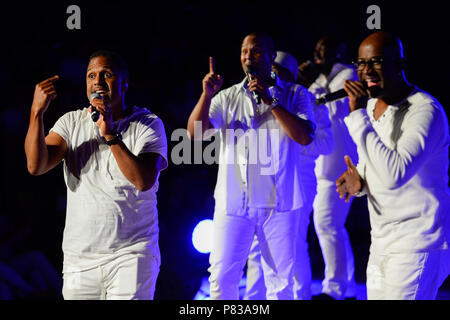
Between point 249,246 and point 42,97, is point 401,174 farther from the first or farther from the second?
point 42,97

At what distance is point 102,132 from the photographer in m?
2.32

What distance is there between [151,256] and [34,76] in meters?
2.68

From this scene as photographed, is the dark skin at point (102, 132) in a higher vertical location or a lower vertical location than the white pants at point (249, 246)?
higher

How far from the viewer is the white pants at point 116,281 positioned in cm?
235

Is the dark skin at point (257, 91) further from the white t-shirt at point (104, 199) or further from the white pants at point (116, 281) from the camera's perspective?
the white pants at point (116, 281)

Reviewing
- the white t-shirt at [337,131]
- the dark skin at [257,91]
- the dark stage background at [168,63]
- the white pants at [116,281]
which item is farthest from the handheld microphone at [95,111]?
the white t-shirt at [337,131]

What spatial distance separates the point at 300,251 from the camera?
12.3ft

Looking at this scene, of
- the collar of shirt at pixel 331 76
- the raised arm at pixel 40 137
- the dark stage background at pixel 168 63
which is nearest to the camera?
the raised arm at pixel 40 137

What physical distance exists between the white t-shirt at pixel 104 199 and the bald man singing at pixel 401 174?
3.40 ft

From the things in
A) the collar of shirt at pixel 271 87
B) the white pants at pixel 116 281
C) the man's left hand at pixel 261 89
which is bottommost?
the white pants at pixel 116 281

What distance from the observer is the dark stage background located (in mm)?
4355

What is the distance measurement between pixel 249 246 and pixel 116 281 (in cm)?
114

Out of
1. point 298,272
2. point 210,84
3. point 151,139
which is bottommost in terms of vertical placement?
point 298,272

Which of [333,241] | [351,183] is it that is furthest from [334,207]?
[351,183]
